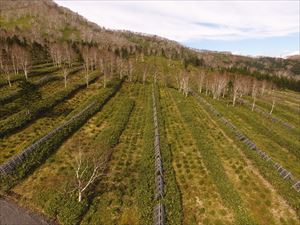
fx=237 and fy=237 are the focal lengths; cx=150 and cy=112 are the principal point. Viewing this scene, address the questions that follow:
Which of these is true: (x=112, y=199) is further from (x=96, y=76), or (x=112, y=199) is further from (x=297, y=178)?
(x=96, y=76)

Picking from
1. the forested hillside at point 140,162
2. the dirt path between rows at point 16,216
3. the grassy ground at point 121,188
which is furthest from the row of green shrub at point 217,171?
the dirt path between rows at point 16,216

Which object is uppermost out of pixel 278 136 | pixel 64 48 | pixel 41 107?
pixel 64 48

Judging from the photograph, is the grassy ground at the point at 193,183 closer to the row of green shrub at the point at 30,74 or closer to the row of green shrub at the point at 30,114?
the row of green shrub at the point at 30,114

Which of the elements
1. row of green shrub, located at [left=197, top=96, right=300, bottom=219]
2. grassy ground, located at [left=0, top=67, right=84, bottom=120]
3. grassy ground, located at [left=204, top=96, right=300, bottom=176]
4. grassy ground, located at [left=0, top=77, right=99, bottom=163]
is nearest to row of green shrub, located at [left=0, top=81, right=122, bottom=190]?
grassy ground, located at [left=0, top=77, right=99, bottom=163]

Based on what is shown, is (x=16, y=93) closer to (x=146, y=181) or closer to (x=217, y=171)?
(x=146, y=181)

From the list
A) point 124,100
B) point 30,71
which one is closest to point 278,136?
point 124,100
